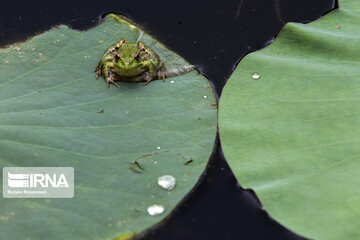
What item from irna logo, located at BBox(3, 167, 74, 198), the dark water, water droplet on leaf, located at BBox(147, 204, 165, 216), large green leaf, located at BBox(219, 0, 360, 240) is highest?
the dark water

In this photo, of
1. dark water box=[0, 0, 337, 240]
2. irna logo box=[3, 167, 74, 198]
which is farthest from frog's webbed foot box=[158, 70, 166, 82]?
irna logo box=[3, 167, 74, 198]

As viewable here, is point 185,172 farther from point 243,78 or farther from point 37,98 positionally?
point 37,98

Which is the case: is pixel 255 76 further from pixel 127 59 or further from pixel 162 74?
pixel 127 59

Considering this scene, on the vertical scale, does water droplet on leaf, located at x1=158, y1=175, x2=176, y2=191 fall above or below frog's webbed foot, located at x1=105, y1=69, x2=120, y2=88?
below

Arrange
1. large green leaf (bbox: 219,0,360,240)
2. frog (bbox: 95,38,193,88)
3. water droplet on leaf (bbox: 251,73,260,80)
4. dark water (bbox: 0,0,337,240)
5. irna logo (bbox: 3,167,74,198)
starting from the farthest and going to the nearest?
dark water (bbox: 0,0,337,240)
frog (bbox: 95,38,193,88)
water droplet on leaf (bbox: 251,73,260,80)
irna logo (bbox: 3,167,74,198)
large green leaf (bbox: 219,0,360,240)

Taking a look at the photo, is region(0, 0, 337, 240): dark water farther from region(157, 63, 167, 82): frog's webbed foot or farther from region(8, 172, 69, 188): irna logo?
region(8, 172, 69, 188): irna logo

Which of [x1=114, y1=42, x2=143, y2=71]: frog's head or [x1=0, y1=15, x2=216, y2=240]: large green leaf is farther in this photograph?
[x1=114, y1=42, x2=143, y2=71]: frog's head

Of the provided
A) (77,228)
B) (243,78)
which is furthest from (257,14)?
(77,228)
